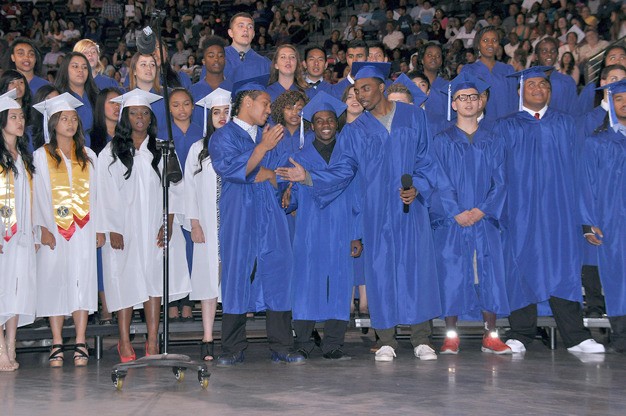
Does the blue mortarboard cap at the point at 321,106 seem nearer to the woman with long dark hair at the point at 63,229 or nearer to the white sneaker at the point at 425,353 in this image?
the woman with long dark hair at the point at 63,229

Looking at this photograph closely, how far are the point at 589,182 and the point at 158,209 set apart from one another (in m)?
3.30

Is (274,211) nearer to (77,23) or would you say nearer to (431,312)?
(431,312)

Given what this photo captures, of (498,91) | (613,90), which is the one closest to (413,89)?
(498,91)

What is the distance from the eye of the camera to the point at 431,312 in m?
7.29

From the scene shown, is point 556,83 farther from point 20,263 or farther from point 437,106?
point 20,263

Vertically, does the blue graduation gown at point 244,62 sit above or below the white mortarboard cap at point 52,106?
above

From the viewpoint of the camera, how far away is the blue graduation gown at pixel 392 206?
7254 millimetres

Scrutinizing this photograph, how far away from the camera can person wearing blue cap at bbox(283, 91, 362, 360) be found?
23.7 feet

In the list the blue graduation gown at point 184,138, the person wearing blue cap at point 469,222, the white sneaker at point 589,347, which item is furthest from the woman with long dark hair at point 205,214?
the white sneaker at point 589,347

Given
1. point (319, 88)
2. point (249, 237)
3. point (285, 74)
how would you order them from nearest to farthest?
point (249, 237) → point (285, 74) → point (319, 88)

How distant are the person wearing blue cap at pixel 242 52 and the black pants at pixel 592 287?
3.31m

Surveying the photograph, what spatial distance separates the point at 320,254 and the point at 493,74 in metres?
2.82

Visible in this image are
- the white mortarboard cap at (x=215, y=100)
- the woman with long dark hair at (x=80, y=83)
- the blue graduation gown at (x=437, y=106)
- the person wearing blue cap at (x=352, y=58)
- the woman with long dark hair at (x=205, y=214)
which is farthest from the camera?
the person wearing blue cap at (x=352, y=58)

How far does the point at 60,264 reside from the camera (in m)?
7.30
